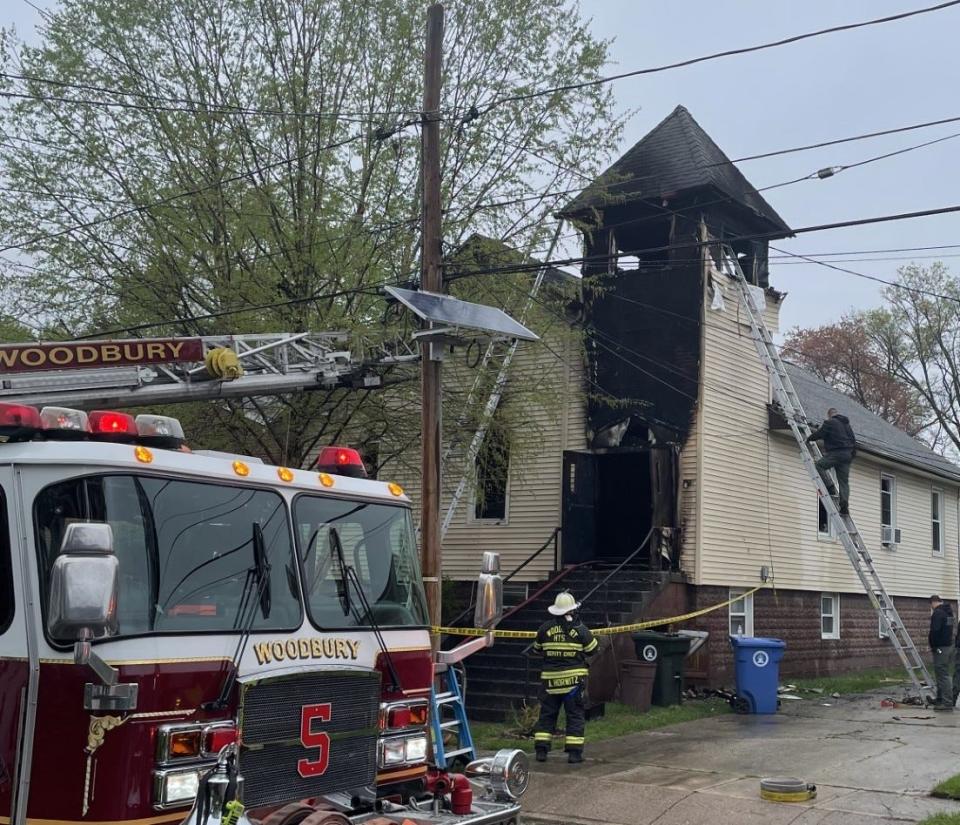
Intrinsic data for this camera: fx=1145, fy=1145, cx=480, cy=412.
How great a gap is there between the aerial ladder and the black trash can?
559cm

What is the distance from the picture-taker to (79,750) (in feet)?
15.8

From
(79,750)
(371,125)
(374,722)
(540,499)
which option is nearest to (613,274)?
(540,499)

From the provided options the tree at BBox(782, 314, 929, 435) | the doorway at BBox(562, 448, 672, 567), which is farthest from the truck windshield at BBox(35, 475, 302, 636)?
the tree at BBox(782, 314, 929, 435)

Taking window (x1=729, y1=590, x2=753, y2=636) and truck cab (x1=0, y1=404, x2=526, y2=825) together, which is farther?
window (x1=729, y1=590, x2=753, y2=636)

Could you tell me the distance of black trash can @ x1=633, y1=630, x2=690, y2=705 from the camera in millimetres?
15219

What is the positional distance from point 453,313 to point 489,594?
4.54 metres

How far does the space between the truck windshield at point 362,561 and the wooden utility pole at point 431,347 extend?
4239 millimetres

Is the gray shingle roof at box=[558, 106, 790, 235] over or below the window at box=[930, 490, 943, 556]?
over

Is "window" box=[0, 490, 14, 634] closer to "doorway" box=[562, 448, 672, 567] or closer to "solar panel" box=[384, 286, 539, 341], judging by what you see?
"solar panel" box=[384, 286, 539, 341]

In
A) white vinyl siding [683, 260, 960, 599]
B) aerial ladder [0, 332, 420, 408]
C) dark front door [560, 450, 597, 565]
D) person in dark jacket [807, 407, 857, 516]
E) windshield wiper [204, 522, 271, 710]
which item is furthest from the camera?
dark front door [560, 450, 597, 565]

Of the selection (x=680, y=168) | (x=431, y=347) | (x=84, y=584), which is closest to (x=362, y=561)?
(x=84, y=584)

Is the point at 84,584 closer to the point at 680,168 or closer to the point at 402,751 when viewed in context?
the point at 402,751

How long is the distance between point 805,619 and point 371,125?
1207 centimetres

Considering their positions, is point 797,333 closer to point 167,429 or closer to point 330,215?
point 330,215
